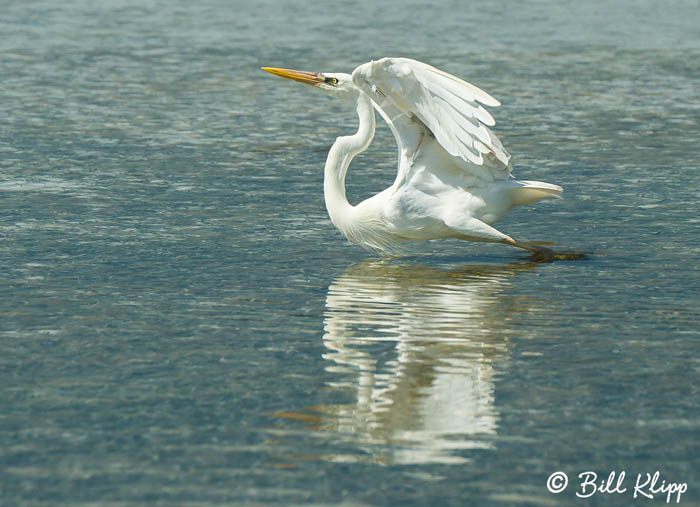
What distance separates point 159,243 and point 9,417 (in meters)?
4.48

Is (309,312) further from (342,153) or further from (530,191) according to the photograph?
(530,191)

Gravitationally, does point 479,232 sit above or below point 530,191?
below

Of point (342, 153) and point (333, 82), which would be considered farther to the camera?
point (333, 82)

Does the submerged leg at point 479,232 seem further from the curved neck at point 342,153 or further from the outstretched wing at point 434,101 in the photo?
the curved neck at point 342,153

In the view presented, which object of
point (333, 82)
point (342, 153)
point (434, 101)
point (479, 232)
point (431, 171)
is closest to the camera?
point (434, 101)

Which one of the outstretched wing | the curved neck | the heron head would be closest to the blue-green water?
the curved neck

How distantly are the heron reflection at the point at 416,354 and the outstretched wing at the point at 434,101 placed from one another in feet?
3.72

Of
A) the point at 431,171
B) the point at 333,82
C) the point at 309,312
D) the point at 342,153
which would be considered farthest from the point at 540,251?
the point at 309,312

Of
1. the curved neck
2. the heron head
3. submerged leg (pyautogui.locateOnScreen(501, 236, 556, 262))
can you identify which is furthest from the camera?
the heron head

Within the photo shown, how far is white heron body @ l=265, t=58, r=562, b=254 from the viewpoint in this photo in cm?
1094

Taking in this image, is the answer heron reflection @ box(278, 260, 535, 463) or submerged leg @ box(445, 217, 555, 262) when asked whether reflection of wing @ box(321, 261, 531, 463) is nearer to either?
heron reflection @ box(278, 260, 535, 463)

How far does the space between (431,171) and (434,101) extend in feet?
2.62

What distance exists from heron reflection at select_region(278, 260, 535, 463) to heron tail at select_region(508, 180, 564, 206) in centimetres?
61

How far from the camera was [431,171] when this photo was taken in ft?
37.8
